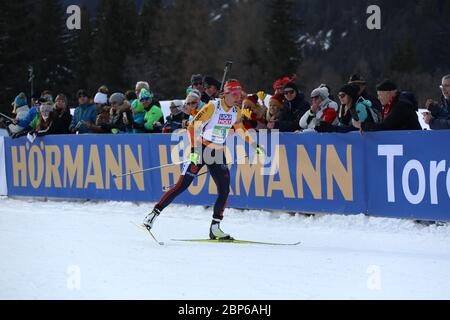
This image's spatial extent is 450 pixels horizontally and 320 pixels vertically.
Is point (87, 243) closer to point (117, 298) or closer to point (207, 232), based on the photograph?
point (207, 232)

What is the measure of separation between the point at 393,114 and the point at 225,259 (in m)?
3.37

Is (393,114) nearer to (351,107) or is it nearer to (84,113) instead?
(351,107)

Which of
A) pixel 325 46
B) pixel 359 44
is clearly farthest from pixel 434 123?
pixel 325 46

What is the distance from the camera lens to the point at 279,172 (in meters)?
11.2

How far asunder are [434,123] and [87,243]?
494 centimetres

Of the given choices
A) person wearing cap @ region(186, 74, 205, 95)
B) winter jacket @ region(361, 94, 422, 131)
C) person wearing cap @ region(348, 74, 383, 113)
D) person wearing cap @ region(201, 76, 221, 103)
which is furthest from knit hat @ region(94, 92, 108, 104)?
winter jacket @ region(361, 94, 422, 131)

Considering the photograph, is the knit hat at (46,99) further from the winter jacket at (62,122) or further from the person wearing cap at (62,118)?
the winter jacket at (62,122)

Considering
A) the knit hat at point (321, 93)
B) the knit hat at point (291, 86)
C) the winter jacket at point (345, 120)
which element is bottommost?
the winter jacket at point (345, 120)

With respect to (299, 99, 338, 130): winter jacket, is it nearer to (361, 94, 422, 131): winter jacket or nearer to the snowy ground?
(361, 94, 422, 131): winter jacket

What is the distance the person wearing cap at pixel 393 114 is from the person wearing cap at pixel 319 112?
0.86m

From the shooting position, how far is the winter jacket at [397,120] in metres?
Answer: 9.88

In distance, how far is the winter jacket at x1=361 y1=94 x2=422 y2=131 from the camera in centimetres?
988

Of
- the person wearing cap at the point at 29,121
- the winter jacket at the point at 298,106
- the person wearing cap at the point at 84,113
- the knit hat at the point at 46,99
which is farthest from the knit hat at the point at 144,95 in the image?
the knit hat at the point at 46,99

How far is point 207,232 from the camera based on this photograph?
33.2 feet
